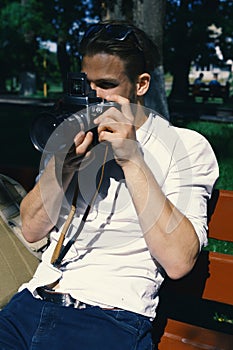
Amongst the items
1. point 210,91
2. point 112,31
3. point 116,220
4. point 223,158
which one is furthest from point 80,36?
point 116,220

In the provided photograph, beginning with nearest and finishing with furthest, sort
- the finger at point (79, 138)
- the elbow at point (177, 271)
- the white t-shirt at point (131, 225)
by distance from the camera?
the finger at point (79, 138) → the elbow at point (177, 271) → the white t-shirt at point (131, 225)

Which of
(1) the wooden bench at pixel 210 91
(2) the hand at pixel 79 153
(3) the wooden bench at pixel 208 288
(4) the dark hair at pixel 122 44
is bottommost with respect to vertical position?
(1) the wooden bench at pixel 210 91

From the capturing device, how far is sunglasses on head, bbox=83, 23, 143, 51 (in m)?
2.02

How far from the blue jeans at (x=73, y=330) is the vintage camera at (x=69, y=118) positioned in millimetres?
592

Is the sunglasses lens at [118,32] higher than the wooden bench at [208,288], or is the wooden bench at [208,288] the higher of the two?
the sunglasses lens at [118,32]

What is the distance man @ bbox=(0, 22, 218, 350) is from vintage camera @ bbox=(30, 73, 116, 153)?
0.13 feet

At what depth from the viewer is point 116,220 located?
197 centimetres

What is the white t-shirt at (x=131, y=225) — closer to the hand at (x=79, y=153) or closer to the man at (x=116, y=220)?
the man at (x=116, y=220)

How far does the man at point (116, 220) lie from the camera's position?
1794mm

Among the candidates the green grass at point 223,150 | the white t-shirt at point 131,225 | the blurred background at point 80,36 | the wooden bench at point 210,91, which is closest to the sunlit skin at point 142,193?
the white t-shirt at point 131,225

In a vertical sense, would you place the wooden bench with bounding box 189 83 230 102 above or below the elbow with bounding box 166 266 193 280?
below

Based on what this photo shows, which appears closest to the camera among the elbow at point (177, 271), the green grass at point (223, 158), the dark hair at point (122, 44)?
the elbow at point (177, 271)

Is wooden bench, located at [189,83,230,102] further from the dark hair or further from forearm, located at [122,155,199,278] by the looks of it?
forearm, located at [122,155,199,278]

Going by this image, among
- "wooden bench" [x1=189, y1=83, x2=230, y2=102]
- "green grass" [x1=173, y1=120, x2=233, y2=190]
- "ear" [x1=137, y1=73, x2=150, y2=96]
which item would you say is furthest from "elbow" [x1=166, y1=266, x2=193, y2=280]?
"wooden bench" [x1=189, y1=83, x2=230, y2=102]
